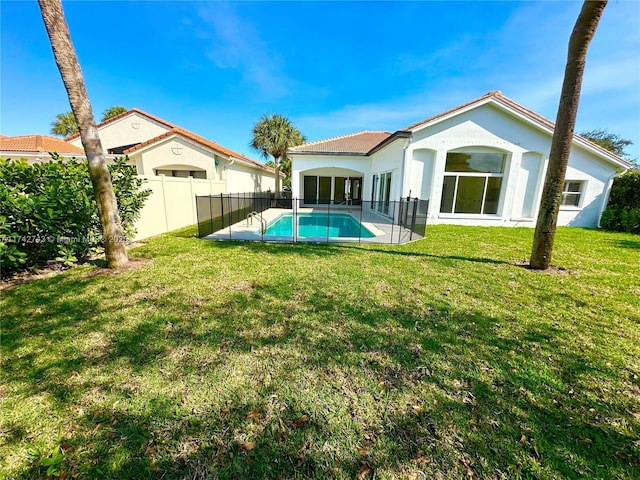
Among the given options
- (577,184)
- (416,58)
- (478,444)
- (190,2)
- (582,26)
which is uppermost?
(416,58)

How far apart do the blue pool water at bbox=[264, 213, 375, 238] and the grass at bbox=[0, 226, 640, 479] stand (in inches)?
235

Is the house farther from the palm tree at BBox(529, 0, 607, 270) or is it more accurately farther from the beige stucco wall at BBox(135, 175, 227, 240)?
the palm tree at BBox(529, 0, 607, 270)

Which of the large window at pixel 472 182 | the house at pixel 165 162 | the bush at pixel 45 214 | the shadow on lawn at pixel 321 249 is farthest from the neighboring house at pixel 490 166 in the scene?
the bush at pixel 45 214

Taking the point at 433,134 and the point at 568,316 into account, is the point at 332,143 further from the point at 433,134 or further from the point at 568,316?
the point at 568,316

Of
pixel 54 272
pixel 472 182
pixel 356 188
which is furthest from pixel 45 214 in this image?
pixel 356 188

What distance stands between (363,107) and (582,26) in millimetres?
20757

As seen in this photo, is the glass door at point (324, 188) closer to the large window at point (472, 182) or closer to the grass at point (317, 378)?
the large window at point (472, 182)

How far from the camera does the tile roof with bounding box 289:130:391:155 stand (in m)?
17.0

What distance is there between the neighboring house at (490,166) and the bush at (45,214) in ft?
34.1

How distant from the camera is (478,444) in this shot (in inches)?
75.9

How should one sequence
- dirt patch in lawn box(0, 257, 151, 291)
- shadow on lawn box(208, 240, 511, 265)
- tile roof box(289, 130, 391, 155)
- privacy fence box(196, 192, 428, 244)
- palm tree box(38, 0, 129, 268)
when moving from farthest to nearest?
1. tile roof box(289, 130, 391, 155)
2. privacy fence box(196, 192, 428, 244)
3. shadow on lawn box(208, 240, 511, 265)
4. dirt patch in lawn box(0, 257, 151, 291)
5. palm tree box(38, 0, 129, 268)

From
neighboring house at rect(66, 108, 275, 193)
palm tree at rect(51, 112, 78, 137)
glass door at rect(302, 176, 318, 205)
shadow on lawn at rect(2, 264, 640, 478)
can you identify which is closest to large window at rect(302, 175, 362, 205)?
glass door at rect(302, 176, 318, 205)

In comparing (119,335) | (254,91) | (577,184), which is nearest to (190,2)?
(119,335)

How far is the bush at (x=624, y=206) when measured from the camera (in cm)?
1170
